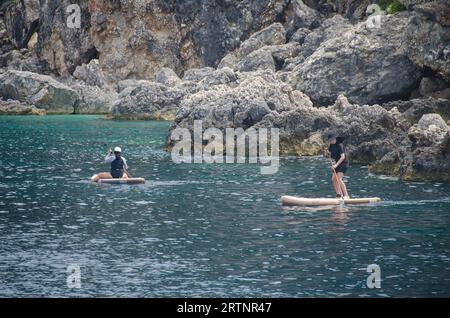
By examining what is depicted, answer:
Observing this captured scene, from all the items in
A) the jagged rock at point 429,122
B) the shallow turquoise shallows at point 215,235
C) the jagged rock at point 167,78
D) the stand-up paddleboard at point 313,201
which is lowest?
the shallow turquoise shallows at point 215,235

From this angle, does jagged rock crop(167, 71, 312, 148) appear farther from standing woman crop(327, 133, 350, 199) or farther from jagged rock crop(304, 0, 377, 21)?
jagged rock crop(304, 0, 377, 21)

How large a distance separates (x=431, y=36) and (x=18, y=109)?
221ft

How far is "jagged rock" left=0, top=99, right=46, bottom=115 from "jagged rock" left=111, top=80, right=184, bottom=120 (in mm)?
14822

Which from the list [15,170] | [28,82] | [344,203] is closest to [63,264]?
[344,203]

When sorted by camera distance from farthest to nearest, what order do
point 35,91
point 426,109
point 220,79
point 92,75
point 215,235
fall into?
1. point 92,75
2. point 35,91
3. point 220,79
4. point 426,109
5. point 215,235

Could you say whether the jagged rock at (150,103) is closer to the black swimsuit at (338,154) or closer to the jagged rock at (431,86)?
the jagged rock at (431,86)

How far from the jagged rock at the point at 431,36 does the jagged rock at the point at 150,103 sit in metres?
42.2

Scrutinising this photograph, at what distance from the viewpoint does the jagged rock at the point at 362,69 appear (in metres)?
74.7

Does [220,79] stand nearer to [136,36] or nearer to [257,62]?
[257,62]

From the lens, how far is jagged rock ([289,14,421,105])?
74.7 m

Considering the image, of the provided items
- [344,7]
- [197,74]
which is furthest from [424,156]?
[197,74]

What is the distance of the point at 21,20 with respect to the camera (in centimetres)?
A: 14962

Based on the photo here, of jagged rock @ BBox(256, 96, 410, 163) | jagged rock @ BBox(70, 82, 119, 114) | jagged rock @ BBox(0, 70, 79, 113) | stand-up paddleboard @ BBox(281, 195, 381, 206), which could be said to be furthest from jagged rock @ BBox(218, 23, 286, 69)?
stand-up paddleboard @ BBox(281, 195, 381, 206)

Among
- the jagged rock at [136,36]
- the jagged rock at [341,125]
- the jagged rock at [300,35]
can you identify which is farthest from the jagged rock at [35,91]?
the jagged rock at [341,125]
